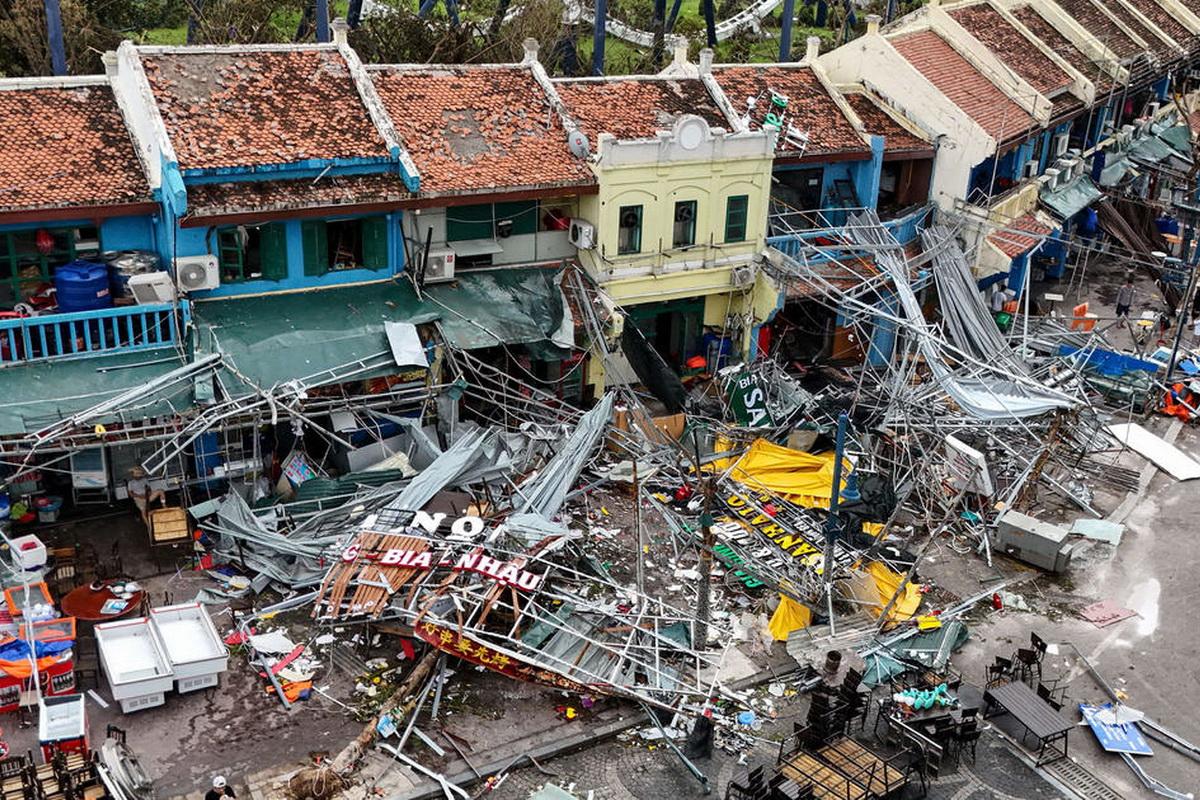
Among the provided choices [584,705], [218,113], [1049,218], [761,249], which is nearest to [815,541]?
[584,705]

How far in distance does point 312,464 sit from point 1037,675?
1440 cm

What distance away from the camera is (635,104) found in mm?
29438

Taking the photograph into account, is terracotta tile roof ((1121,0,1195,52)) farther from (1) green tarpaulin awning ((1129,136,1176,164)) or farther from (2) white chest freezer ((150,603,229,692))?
(2) white chest freezer ((150,603,229,692))

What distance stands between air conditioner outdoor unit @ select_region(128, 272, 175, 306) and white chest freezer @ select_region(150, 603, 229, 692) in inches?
257

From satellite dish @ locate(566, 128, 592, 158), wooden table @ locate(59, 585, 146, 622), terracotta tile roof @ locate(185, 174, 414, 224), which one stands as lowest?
wooden table @ locate(59, 585, 146, 622)

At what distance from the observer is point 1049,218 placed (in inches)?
1460

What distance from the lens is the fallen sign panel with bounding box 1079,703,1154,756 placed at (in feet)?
62.1

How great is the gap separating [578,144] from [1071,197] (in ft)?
65.0

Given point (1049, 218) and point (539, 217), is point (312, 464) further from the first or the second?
point (1049, 218)

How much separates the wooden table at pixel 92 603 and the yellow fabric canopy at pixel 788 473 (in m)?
12.2

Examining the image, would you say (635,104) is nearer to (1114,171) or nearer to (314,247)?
(314,247)

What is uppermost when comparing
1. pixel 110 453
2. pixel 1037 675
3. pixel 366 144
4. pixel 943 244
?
pixel 366 144

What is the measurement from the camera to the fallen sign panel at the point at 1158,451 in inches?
1114

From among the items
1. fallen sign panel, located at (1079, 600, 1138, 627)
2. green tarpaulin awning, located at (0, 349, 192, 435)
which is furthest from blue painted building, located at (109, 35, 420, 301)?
fallen sign panel, located at (1079, 600, 1138, 627)
